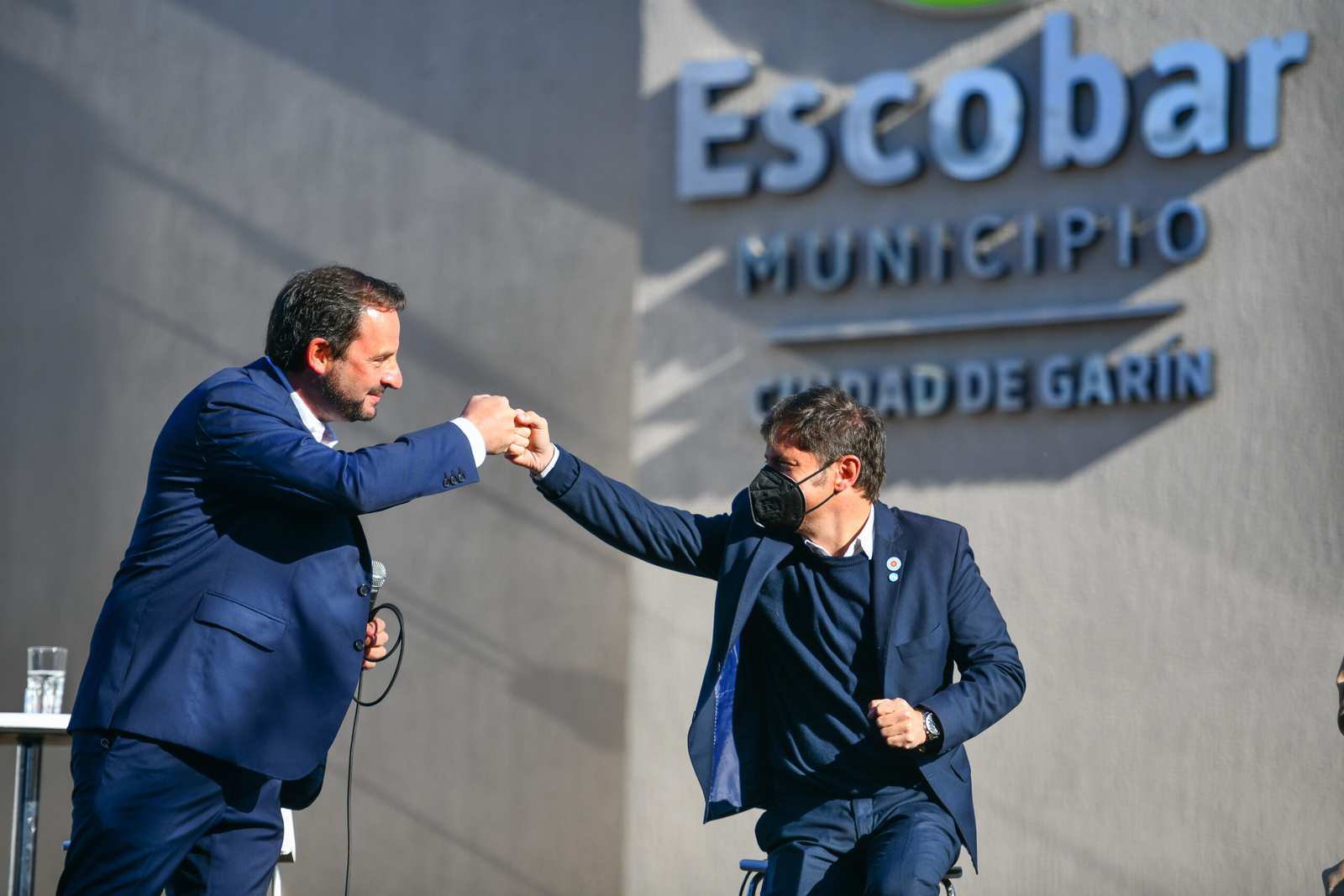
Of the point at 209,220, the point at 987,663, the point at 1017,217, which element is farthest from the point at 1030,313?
the point at 209,220

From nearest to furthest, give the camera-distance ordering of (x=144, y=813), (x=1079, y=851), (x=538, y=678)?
1. (x=144, y=813)
2. (x=1079, y=851)
3. (x=538, y=678)

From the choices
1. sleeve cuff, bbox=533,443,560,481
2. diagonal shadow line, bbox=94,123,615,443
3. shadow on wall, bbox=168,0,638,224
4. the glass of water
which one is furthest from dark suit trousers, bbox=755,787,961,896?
shadow on wall, bbox=168,0,638,224

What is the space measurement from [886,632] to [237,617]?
4.02ft

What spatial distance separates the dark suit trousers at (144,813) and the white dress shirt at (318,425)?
630 millimetres

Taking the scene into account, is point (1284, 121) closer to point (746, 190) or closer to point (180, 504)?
point (746, 190)

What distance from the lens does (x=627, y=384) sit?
623 cm

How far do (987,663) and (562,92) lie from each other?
388cm

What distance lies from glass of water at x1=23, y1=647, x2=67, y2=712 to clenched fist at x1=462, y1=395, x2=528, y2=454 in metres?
1.83

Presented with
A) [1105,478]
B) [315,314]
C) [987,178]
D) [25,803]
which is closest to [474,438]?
[315,314]

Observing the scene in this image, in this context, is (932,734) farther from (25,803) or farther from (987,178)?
(987,178)

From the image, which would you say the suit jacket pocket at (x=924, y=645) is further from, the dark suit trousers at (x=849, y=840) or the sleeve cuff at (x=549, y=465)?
the sleeve cuff at (x=549, y=465)

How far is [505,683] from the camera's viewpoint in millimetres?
6242

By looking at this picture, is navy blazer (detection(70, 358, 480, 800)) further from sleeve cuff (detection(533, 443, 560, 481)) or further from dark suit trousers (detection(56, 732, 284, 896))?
sleeve cuff (detection(533, 443, 560, 481))

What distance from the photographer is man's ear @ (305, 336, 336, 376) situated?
9.87 ft
